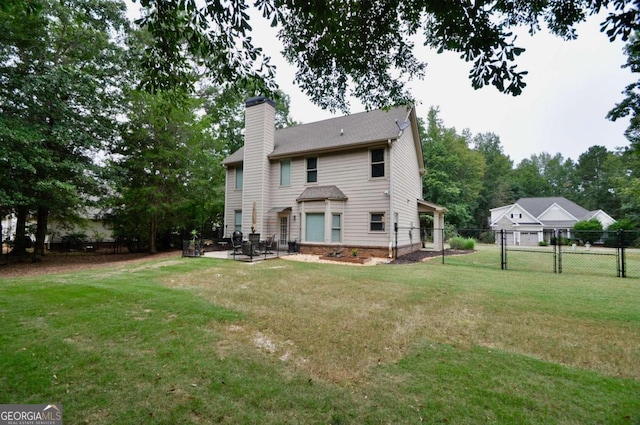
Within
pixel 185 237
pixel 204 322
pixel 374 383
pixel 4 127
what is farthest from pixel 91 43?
pixel 374 383

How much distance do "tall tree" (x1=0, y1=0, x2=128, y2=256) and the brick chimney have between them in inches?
255

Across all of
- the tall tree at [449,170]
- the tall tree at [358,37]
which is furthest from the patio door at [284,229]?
the tall tree at [449,170]

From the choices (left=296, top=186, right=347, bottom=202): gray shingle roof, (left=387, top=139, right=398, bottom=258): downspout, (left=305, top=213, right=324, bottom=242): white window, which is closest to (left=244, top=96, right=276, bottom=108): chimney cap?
(left=296, top=186, right=347, bottom=202): gray shingle roof

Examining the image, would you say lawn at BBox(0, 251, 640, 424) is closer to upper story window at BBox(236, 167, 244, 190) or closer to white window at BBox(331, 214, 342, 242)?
white window at BBox(331, 214, 342, 242)

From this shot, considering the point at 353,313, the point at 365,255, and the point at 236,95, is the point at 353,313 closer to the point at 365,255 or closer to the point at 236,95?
the point at 236,95

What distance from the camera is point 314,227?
1436 centimetres

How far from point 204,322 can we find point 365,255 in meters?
9.83

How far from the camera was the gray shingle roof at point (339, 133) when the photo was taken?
13898 millimetres

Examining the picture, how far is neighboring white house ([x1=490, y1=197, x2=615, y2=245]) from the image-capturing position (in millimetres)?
32062

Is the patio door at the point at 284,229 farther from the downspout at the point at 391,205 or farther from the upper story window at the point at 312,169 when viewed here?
the downspout at the point at 391,205

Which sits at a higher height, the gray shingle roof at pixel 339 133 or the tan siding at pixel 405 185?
the gray shingle roof at pixel 339 133

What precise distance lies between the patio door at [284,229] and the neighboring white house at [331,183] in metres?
0.06

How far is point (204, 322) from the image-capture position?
14.2 feet

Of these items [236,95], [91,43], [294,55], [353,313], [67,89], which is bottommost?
[353,313]
